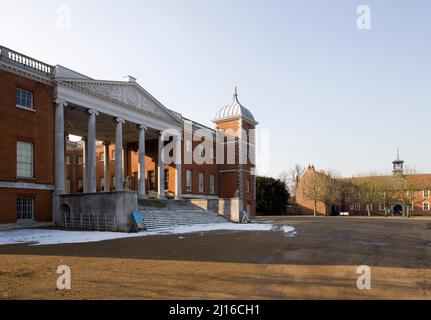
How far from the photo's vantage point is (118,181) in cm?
3097

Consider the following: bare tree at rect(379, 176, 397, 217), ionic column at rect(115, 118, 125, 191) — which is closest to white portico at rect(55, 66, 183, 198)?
ionic column at rect(115, 118, 125, 191)

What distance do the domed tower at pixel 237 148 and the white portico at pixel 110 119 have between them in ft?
27.7

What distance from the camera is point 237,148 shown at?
46.2 m

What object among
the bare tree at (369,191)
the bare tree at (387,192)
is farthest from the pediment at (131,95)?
the bare tree at (387,192)

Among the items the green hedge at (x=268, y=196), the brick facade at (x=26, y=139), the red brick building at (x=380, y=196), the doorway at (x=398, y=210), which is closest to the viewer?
the brick facade at (x=26, y=139)

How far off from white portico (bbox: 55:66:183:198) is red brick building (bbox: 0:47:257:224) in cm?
8

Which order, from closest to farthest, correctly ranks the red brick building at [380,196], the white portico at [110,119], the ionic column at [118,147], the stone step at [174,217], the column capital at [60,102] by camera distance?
the stone step at [174,217] < the column capital at [60,102] < the white portico at [110,119] < the ionic column at [118,147] < the red brick building at [380,196]

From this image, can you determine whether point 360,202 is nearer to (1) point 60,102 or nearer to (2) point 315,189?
(2) point 315,189

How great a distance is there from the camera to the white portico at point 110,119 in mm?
25234

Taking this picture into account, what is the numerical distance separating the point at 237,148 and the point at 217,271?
3769 centimetres

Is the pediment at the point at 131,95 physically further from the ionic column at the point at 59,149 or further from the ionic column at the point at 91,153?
the ionic column at the point at 59,149

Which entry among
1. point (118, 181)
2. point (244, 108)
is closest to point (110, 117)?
point (118, 181)

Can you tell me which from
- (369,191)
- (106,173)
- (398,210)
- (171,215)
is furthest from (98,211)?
(398,210)
